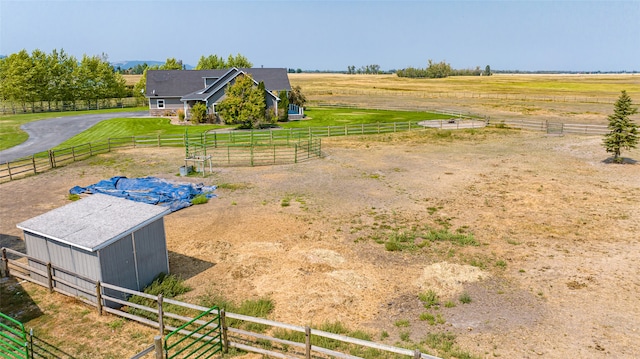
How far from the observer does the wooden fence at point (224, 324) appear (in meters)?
9.32

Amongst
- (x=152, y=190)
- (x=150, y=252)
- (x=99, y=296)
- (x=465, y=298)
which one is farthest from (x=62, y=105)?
(x=465, y=298)

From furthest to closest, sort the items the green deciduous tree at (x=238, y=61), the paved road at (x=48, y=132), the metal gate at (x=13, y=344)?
the green deciduous tree at (x=238, y=61) → the paved road at (x=48, y=132) → the metal gate at (x=13, y=344)

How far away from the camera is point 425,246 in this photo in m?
16.6

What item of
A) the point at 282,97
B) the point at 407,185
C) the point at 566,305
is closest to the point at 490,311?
the point at 566,305

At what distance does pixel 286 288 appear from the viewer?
13.4 metres

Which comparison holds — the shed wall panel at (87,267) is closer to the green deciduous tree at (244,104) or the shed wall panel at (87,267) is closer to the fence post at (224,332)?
the fence post at (224,332)

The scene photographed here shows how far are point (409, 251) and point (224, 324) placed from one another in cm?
815

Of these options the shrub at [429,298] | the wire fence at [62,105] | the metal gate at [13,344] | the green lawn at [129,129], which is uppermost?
the wire fence at [62,105]

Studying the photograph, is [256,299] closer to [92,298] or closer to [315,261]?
[315,261]

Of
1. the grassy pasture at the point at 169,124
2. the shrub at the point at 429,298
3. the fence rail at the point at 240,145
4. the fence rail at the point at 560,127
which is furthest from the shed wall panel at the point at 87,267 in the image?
the fence rail at the point at 560,127

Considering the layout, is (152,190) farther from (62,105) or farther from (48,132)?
(62,105)

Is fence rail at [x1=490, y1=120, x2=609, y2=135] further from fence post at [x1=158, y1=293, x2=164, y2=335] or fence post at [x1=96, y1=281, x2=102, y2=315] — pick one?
fence post at [x1=96, y1=281, x2=102, y2=315]

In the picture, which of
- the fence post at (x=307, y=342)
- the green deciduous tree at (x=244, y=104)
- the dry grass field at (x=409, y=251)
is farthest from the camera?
the green deciduous tree at (x=244, y=104)

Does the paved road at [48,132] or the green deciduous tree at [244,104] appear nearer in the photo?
the paved road at [48,132]
